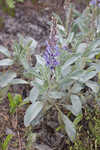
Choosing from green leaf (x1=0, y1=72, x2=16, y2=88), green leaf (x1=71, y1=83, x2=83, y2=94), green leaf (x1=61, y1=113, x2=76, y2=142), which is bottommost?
green leaf (x1=61, y1=113, x2=76, y2=142)

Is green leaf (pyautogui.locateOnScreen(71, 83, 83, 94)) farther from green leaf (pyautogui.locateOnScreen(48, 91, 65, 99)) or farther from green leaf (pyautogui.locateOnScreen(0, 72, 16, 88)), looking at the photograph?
green leaf (pyautogui.locateOnScreen(0, 72, 16, 88))

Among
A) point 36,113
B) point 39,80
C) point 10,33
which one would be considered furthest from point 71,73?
point 10,33

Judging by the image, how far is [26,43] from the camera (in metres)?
2.85

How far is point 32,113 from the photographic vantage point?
7.47 feet

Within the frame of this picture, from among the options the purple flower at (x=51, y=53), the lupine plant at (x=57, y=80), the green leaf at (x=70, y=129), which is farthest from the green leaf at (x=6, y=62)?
the green leaf at (x=70, y=129)

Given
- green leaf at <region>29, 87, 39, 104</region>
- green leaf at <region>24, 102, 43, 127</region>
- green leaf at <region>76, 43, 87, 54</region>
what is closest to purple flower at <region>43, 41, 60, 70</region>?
green leaf at <region>29, 87, 39, 104</region>

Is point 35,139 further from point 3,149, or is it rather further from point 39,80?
point 39,80

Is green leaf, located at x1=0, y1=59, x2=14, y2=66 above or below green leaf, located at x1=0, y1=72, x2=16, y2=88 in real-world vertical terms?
above

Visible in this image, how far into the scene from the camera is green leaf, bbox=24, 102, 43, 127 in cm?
223

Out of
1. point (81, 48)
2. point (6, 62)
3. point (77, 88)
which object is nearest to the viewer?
point (77, 88)

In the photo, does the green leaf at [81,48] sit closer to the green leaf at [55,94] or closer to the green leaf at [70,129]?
the green leaf at [55,94]

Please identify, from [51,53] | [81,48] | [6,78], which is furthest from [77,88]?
[6,78]

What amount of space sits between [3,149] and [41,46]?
2.15 m

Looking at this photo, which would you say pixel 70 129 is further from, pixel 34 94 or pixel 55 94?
pixel 34 94
